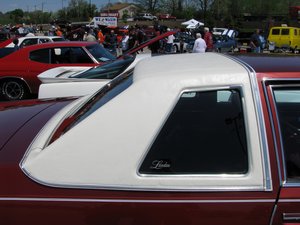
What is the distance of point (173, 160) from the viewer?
2.06 meters

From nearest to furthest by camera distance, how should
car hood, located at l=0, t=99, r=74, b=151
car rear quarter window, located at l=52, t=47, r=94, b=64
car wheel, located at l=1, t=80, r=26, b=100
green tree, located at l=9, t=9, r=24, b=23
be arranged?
car hood, located at l=0, t=99, r=74, b=151
car rear quarter window, located at l=52, t=47, r=94, b=64
car wheel, located at l=1, t=80, r=26, b=100
green tree, located at l=9, t=9, r=24, b=23

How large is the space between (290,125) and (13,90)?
852 cm

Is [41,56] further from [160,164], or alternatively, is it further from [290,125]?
[160,164]

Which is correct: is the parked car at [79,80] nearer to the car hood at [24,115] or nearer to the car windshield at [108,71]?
the car windshield at [108,71]

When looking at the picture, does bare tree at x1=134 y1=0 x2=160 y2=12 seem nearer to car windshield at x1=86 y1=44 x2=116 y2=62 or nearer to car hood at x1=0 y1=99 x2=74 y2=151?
car windshield at x1=86 y1=44 x2=116 y2=62

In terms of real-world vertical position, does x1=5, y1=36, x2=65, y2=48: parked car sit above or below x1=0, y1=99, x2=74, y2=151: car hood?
below

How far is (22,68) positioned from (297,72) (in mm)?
8523

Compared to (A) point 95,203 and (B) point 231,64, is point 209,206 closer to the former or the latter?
(A) point 95,203

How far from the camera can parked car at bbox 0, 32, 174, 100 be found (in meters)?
9.73

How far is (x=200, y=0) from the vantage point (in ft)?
279

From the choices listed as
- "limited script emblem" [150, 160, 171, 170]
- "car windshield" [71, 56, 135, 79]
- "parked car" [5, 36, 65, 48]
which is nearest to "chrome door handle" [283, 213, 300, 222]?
"limited script emblem" [150, 160, 171, 170]

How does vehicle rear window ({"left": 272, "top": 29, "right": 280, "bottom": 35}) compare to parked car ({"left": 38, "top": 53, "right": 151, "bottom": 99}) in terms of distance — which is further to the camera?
vehicle rear window ({"left": 272, "top": 29, "right": 280, "bottom": 35})

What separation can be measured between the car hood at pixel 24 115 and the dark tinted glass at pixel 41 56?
6.48 meters

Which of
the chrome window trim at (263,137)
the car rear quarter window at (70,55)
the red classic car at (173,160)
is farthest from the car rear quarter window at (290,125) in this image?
the car rear quarter window at (70,55)
